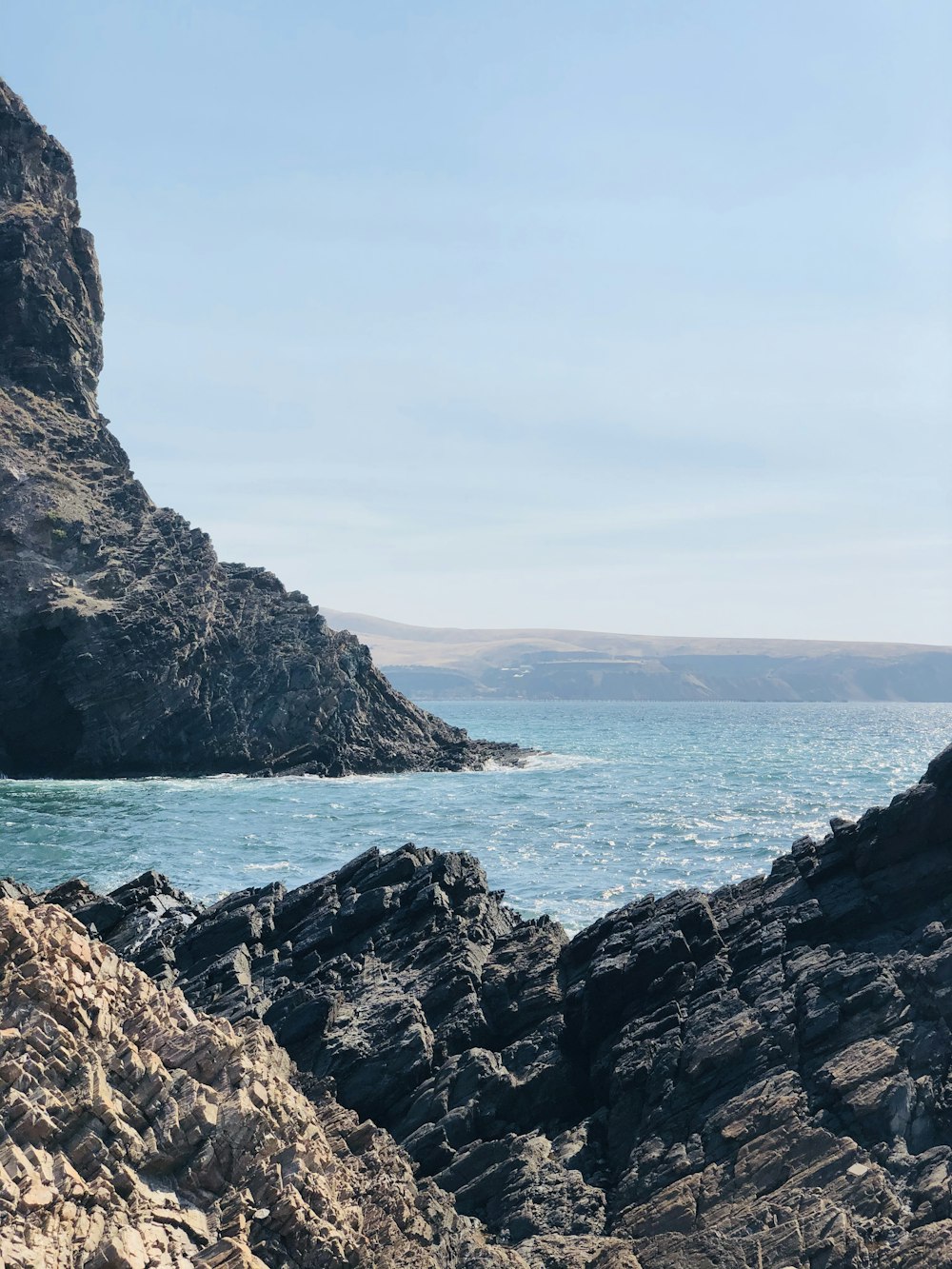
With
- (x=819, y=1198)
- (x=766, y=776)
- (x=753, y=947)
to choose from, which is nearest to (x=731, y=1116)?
(x=819, y=1198)

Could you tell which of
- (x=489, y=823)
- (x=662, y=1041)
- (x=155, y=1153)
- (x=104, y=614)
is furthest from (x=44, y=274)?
(x=155, y=1153)

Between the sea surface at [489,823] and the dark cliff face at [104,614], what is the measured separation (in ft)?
16.5

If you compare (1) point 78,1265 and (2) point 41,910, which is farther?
(2) point 41,910

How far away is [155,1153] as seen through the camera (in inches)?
610

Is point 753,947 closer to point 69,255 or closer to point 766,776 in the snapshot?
point 766,776

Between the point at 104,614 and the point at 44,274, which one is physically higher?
the point at 44,274

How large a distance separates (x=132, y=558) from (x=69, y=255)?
3246 cm

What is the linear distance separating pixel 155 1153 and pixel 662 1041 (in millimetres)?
10279

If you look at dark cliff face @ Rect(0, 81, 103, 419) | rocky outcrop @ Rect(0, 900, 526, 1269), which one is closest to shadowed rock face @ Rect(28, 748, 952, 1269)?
rocky outcrop @ Rect(0, 900, 526, 1269)

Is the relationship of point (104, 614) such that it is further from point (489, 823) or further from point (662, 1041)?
point (662, 1041)

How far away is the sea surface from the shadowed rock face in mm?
12277

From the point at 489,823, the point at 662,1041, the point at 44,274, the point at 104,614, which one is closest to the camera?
the point at 662,1041

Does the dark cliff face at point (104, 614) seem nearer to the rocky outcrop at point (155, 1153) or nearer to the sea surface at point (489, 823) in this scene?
the sea surface at point (489, 823)

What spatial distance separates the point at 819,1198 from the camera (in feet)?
55.2
